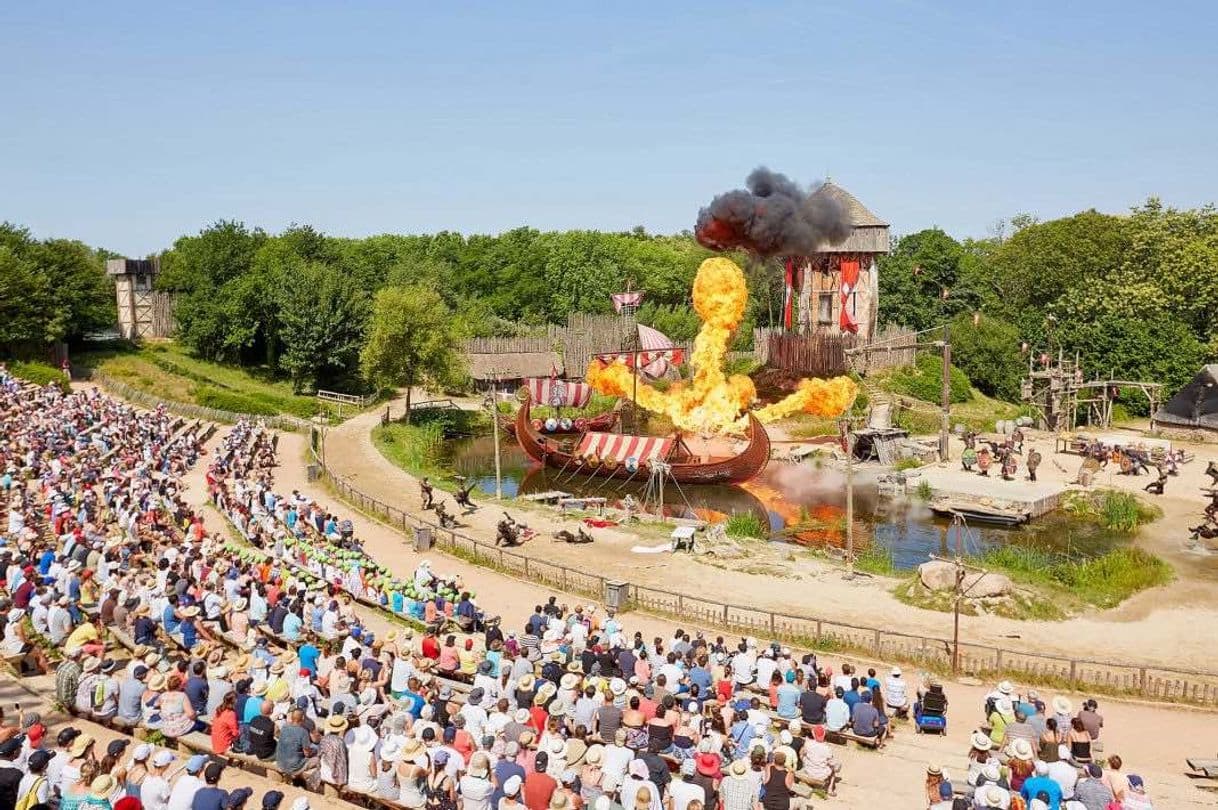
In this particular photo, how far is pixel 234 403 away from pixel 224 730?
47.5 metres

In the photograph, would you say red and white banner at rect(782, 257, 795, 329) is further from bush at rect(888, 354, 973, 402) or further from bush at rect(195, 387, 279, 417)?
bush at rect(195, 387, 279, 417)

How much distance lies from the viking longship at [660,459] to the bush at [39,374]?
1232 inches

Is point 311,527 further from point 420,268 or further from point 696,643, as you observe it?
point 420,268

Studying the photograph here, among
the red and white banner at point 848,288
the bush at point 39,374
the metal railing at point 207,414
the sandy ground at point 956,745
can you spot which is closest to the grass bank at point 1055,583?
the sandy ground at point 956,745

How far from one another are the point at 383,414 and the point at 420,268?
34851mm

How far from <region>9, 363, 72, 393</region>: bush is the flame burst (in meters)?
35.0

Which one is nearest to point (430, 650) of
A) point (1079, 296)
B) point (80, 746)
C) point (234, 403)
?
point (80, 746)

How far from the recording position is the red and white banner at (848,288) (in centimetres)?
7519

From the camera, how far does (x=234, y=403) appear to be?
193 feet

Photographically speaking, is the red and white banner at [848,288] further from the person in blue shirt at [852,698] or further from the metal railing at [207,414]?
the person in blue shirt at [852,698]

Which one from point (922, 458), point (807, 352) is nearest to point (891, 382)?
point (807, 352)

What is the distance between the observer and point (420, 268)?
9538cm

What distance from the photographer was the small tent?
5788 cm

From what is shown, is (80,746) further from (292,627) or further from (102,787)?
(292,627)
